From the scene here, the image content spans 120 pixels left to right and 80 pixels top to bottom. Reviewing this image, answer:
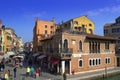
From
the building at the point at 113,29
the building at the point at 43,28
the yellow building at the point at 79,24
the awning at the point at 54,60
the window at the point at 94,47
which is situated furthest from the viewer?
the building at the point at 43,28

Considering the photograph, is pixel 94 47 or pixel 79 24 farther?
pixel 79 24

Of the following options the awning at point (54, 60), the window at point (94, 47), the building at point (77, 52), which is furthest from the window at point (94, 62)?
the awning at point (54, 60)

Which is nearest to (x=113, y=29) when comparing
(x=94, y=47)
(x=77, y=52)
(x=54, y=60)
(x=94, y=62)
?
(x=94, y=47)

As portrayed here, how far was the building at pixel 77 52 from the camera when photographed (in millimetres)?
41781

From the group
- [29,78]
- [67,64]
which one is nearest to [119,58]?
[67,64]

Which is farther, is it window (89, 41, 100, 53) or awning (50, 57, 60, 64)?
window (89, 41, 100, 53)

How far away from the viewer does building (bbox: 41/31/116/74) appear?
41781 millimetres

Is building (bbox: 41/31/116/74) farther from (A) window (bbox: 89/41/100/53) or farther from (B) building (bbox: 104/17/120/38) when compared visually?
(B) building (bbox: 104/17/120/38)

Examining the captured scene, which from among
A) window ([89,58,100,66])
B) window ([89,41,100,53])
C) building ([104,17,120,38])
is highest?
building ([104,17,120,38])

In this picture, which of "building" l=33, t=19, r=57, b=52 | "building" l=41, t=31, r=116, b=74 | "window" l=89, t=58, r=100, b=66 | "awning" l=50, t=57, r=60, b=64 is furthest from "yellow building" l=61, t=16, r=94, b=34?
"awning" l=50, t=57, r=60, b=64

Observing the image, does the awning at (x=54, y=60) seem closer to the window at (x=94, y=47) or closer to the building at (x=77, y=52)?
the building at (x=77, y=52)

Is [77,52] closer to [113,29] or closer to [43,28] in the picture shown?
[113,29]

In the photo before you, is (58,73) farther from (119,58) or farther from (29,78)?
(119,58)

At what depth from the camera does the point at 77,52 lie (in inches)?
1729
